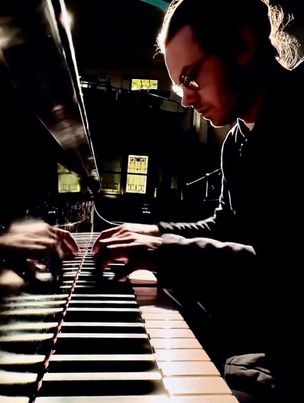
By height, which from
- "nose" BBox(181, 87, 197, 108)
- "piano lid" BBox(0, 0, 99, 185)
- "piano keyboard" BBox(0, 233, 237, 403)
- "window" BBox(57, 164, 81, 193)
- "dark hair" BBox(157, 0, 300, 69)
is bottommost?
"piano keyboard" BBox(0, 233, 237, 403)

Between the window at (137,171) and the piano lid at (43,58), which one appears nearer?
the piano lid at (43,58)

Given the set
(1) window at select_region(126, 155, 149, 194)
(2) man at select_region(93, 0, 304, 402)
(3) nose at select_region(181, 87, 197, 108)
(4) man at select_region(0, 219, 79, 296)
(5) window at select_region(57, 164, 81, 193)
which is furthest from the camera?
(1) window at select_region(126, 155, 149, 194)

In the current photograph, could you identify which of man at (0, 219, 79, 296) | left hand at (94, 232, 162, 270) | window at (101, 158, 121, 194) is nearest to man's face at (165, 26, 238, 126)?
left hand at (94, 232, 162, 270)

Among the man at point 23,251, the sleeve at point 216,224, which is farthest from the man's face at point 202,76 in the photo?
the man at point 23,251

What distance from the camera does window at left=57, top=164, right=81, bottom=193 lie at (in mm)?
2381

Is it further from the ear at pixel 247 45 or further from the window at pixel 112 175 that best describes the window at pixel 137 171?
the ear at pixel 247 45

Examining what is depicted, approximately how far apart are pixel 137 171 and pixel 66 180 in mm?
18159

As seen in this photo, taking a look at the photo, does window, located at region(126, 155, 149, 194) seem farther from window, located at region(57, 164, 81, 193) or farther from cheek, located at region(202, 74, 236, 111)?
cheek, located at region(202, 74, 236, 111)

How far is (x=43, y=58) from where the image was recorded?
1.22 metres

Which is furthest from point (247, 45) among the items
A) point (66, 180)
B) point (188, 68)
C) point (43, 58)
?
point (66, 180)

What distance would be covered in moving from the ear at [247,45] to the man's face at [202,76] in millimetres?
79

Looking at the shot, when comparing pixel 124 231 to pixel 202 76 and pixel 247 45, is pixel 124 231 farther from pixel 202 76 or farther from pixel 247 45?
pixel 247 45

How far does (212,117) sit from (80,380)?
4.06 feet

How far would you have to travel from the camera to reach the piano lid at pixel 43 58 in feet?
2.96
